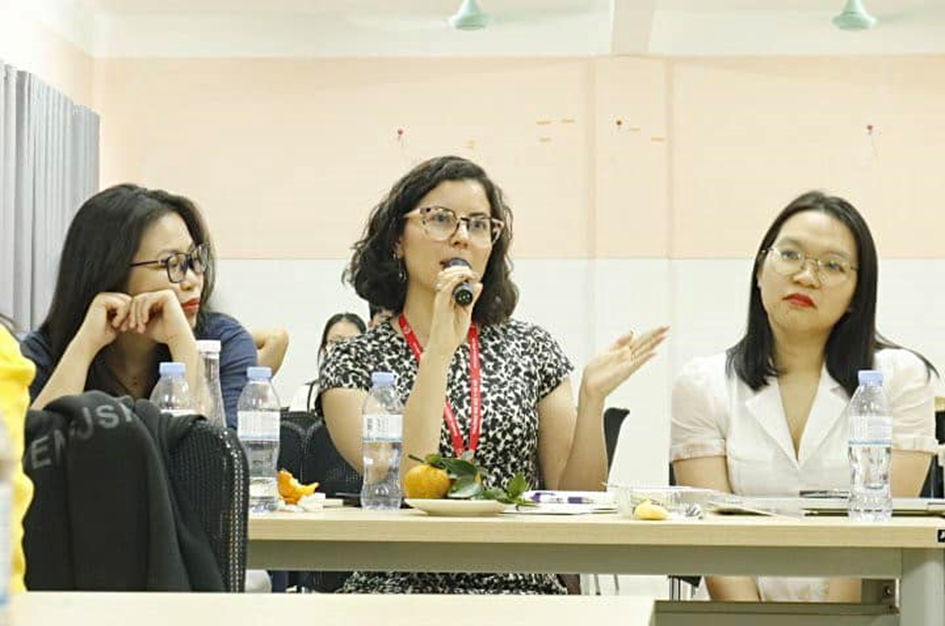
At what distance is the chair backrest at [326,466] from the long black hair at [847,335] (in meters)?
0.85

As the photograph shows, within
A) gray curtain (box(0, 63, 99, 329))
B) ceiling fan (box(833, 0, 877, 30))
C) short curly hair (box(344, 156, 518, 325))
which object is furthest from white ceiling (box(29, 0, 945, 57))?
short curly hair (box(344, 156, 518, 325))

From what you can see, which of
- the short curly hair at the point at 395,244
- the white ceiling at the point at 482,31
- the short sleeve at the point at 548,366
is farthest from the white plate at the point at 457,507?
the white ceiling at the point at 482,31

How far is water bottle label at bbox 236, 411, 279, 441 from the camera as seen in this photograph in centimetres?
257

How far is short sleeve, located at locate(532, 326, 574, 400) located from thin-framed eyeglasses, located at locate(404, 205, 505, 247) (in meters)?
0.23

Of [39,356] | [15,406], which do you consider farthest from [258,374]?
[15,406]

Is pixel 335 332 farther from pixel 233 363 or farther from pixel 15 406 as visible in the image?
pixel 15 406

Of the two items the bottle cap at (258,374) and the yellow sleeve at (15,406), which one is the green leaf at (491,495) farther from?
the yellow sleeve at (15,406)

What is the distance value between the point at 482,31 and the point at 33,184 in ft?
8.33

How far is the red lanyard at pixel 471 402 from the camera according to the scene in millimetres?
2807

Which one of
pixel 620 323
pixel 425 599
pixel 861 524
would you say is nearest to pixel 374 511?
pixel 861 524

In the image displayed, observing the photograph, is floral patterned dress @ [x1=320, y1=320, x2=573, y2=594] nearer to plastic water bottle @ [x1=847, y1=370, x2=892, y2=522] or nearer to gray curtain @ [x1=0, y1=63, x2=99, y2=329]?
plastic water bottle @ [x1=847, y1=370, x2=892, y2=522]

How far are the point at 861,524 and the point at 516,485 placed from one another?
Answer: 54cm

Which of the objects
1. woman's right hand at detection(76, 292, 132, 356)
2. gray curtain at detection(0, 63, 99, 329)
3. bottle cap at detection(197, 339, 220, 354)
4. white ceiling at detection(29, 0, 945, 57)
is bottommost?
bottle cap at detection(197, 339, 220, 354)

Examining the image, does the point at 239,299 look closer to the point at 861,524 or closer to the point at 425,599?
the point at 861,524
